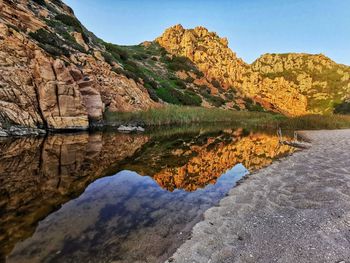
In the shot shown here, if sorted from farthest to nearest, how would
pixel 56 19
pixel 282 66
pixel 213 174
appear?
pixel 282 66, pixel 56 19, pixel 213 174

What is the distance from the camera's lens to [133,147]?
14898 millimetres

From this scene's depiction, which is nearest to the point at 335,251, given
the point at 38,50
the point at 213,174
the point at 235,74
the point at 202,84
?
the point at 213,174

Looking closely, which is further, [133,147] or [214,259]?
[133,147]

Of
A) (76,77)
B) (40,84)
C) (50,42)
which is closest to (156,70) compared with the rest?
(50,42)

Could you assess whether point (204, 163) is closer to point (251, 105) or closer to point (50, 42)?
point (50, 42)

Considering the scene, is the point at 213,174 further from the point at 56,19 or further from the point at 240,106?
the point at 240,106

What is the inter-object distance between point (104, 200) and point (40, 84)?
64.6 ft

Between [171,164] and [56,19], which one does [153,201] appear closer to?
[171,164]

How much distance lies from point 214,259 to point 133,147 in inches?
456

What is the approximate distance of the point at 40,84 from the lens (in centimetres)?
2212

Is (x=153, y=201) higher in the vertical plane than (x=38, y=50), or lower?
lower

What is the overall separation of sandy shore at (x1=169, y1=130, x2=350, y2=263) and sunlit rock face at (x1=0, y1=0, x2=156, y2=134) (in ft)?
63.2

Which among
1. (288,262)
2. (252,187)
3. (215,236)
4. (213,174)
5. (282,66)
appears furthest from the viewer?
(282,66)

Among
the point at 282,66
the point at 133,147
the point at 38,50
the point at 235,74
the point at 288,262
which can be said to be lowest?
the point at 133,147
